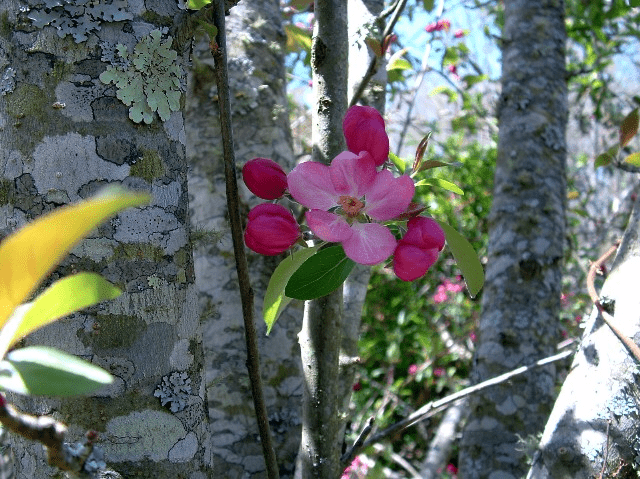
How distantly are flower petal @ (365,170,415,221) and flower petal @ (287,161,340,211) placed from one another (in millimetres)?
37

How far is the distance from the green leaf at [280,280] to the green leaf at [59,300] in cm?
37

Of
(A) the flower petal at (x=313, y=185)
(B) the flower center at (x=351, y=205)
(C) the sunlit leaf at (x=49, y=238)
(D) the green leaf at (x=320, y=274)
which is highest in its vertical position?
(A) the flower petal at (x=313, y=185)

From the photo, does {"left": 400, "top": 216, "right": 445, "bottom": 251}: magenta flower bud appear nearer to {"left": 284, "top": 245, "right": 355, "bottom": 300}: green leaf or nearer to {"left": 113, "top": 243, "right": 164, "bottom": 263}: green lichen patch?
{"left": 284, "top": 245, "right": 355, "bottom": 300}: green leaf

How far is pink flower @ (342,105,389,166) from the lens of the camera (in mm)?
625

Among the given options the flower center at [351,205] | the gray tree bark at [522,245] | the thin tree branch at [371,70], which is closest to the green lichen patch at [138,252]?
the flower center at [351,205]

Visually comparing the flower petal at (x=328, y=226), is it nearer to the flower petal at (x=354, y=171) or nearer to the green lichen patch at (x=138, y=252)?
the flower petal at (x=354, y=171)

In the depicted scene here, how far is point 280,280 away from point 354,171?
0.19 metres

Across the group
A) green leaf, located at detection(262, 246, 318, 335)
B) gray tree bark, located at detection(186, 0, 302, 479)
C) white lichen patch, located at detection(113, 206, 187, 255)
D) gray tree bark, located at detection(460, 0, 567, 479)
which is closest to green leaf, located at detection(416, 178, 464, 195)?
green leaf, located at detection(262, 246, 318, 335)

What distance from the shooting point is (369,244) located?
588 mm

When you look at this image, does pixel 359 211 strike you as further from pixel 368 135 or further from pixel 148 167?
pixel 148 167

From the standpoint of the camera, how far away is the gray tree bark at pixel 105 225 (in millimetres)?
636

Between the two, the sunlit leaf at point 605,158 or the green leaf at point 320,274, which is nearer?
the green leaf at point 320,274

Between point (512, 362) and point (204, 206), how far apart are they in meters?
0.91

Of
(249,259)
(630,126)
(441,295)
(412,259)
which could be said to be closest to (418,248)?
(412,259)
